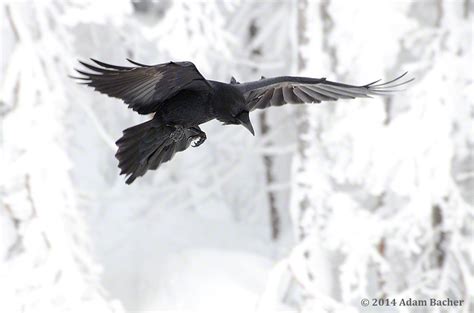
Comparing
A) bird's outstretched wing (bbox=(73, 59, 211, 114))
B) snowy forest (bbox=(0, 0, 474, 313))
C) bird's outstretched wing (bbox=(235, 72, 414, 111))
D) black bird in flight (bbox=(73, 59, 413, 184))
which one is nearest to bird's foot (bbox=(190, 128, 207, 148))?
black bird in flight (bbox=(73, 59, 413, 184))

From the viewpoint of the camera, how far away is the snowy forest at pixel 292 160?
7.52m

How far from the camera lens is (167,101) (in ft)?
13.5

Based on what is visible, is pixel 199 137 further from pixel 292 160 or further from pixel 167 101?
pixel 292 160

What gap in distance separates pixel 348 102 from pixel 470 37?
5.30 feet

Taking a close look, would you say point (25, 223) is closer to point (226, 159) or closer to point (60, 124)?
point (60, 124)

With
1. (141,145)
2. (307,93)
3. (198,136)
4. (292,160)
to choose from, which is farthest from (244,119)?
(292,160)

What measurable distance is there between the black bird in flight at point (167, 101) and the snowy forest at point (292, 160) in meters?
3.05

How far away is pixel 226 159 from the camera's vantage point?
12258mm

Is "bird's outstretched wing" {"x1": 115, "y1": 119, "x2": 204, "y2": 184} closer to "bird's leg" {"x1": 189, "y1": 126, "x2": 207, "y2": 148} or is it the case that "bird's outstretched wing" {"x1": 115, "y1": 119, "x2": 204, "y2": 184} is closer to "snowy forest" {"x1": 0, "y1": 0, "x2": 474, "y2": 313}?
"bird's leg" {"x1": 189, "y1": 126, "x2": 207, "y2": 148}

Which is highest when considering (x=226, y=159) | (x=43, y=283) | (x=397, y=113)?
(x=226, y=159)

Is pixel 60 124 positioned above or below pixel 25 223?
above

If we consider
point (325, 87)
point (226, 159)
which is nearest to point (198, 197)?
point (226, 159)

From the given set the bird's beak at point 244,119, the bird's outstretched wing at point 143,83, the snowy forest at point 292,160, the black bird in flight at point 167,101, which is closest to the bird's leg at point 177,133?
the black bird in flight at point 167,101

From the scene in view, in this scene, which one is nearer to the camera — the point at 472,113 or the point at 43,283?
the point at 43,283
